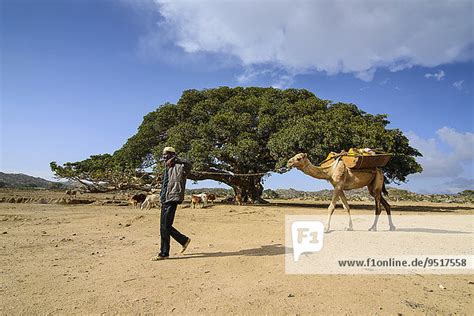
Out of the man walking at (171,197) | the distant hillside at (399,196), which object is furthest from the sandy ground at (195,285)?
the distant hillside at (399,196)

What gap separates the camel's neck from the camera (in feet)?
29.1

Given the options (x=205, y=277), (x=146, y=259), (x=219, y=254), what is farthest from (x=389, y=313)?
(x=146, y=259)

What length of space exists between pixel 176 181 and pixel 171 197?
1.10 feet

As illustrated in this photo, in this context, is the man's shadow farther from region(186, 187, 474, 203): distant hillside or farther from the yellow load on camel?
region(186, 187, 474, 203): distant hillside

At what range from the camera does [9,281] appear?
459 centimetres

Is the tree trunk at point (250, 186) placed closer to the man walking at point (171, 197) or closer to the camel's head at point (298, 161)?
the camel's head at point (298, 161)

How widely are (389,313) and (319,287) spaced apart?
95 centimetres

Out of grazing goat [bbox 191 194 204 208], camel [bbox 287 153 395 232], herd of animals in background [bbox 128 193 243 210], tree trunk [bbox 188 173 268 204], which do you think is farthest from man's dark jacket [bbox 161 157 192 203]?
tree trunk [bbox 188 173 268 204]

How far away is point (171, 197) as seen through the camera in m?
6.41

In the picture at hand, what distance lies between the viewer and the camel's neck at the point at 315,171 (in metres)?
8.88

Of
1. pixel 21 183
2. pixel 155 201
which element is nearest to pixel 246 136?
pixel 155 201

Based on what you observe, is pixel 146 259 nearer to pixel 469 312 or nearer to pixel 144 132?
pixel 469 312

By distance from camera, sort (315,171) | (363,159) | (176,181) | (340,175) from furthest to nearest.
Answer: (315,171) < (340,175) < (363,159) < (176,181)

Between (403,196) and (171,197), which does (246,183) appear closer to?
(171,197)
